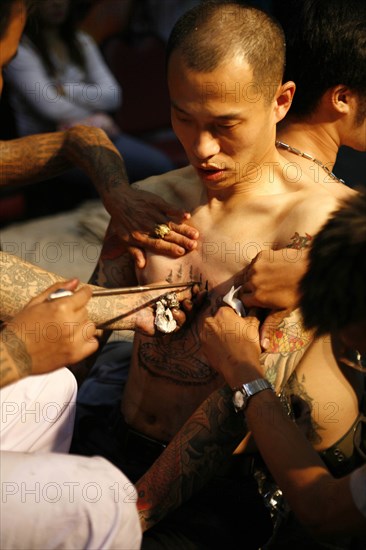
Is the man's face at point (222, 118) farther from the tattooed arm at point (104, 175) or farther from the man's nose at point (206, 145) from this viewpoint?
the tattooed arm at point (104, 175)

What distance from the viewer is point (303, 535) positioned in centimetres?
278

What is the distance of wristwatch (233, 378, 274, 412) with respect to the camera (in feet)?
7.93

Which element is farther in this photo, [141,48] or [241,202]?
[141,48]

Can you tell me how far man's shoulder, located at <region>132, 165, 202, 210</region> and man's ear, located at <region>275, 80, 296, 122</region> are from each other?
0.40m

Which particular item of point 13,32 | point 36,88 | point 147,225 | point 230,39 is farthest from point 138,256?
point 36,88

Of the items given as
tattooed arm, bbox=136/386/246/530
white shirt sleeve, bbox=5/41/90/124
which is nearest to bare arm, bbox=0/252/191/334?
tattooed arm, bbox=136/386/246/530

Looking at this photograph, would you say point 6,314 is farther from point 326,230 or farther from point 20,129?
point 20,129

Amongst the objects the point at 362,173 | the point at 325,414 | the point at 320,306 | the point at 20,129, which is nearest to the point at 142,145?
the point at 20,129

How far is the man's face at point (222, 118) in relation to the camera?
2568mm

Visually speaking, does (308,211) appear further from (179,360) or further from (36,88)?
(36,88)

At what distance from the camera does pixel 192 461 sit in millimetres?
2578

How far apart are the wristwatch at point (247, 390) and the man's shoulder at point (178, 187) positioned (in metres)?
0.76

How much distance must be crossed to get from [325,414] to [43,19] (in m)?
4.28

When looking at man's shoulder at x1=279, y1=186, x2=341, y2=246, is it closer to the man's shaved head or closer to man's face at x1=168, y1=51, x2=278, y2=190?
man's face at x1=168, y1=51, x2=278, y2=190
